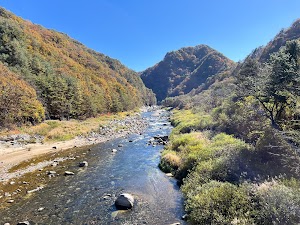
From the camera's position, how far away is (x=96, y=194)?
49.0 ft

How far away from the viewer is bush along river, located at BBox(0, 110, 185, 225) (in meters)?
11.8

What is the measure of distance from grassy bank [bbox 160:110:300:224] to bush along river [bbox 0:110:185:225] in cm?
143

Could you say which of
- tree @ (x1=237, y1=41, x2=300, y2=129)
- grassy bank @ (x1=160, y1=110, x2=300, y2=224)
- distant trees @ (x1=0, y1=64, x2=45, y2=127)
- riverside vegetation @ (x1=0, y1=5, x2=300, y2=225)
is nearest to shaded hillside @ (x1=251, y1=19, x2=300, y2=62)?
riverside vegetation @ (x1=0, y1=5, x2=300, y2=225)

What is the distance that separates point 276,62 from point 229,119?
9.35 metres

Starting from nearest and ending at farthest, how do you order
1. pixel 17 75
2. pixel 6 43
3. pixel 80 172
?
pixel 80 172
pixel 17 75
pixel 6 43

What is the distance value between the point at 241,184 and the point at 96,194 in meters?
9.27

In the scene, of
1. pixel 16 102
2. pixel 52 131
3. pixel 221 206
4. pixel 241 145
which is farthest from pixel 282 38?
pixel 221 206

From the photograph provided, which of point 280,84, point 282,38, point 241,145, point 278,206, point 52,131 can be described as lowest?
point 278,206

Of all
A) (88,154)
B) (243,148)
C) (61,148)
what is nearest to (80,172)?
(88,154)

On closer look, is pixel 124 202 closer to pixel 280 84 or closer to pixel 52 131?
pixel 280 84

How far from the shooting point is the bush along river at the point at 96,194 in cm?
1182

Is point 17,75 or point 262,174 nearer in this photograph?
point 262,174

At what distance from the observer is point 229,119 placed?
25016 millimetres

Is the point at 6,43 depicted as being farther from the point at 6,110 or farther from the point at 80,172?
the point at 80,172
